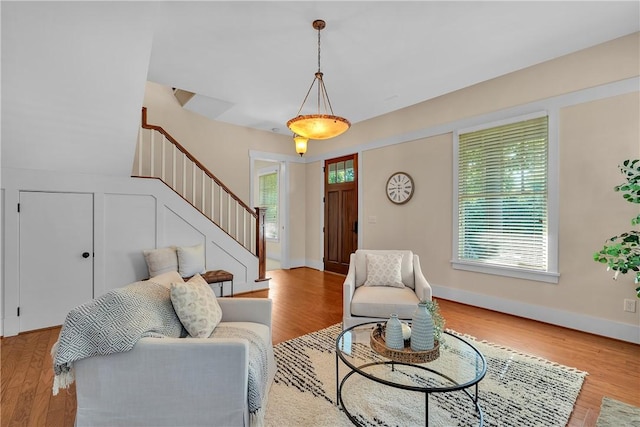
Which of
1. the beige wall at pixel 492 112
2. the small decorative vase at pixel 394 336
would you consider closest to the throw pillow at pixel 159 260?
the beige wall at pixel 492 112

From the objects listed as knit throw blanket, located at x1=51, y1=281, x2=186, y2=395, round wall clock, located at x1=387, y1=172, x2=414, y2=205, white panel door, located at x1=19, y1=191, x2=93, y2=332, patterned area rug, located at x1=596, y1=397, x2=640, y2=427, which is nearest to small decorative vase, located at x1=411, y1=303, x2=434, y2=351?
patterned area rug, located at x1=596, y1=397, x2=640, y2=427

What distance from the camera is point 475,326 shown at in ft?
11.1

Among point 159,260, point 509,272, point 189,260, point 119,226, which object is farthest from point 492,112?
point 119,226

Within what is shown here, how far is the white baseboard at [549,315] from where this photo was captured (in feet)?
9.72

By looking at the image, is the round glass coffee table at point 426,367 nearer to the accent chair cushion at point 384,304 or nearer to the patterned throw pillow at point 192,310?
the accent chair cushion at point 384,304

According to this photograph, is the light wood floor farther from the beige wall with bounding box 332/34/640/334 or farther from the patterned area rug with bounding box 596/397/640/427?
the beige wall with bounding box 332/34/640/334

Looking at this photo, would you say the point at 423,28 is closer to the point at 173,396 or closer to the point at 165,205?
the point at 173,396

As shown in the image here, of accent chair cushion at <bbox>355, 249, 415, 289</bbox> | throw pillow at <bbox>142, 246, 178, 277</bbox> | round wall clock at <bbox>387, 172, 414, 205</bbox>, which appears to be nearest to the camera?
accent chair cushion at <bbox>355, 249, 415, 289</bbox>

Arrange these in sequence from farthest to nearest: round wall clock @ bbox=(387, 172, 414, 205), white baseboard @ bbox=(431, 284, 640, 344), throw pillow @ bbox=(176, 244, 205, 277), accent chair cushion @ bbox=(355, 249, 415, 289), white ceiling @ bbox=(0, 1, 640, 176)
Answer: round wall clock @ bbox=(387, 172, 414, 205) → throw pillow @ bbox=(176, 244, 205, 277) → accent chair cushion @ bbox=(355, 249, 415, 289) → white baseboard @ bbox=(431, 284, 640, 344) → white ceiling @ bbox=(0, 1, 640, 176)

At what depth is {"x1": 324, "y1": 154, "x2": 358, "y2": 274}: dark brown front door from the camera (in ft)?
19.4

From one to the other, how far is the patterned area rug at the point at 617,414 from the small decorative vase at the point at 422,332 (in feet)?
3.74

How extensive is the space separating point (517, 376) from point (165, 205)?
425 cm

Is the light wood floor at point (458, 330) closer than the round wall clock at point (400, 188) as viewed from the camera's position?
Yes

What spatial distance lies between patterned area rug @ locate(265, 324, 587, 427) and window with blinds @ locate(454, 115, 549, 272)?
1525mm
